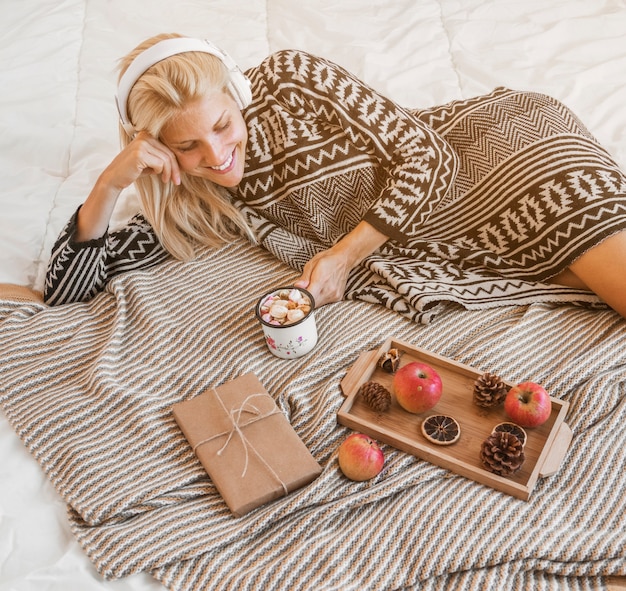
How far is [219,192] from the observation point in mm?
1435

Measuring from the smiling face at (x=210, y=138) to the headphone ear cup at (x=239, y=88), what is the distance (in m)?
0.02

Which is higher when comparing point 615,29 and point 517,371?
point 615,29

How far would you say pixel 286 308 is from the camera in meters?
1.12

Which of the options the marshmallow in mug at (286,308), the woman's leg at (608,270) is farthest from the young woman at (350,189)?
the marshmallow in mug at (286,308)

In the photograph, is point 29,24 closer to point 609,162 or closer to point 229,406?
point 229,406

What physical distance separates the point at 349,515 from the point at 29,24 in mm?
1850

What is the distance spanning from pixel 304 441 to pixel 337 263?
1.31 ft

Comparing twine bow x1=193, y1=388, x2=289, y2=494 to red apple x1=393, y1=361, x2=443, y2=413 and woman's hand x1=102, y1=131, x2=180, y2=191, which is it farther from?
woman's hand x1=102, y1=131, x2=180, y2=191

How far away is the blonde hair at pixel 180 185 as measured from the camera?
1.15 metres

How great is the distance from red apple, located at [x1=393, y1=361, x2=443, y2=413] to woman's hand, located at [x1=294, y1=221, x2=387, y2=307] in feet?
0.94

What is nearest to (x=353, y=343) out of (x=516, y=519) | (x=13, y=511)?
(x=516, y=519)

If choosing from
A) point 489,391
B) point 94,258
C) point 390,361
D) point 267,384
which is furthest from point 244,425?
point 94,258

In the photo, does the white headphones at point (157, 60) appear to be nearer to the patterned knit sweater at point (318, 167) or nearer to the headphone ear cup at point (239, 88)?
the headphone ear cup at point (239, 88)

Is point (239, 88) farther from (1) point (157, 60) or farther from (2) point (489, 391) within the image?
(2) point (489, 391)
